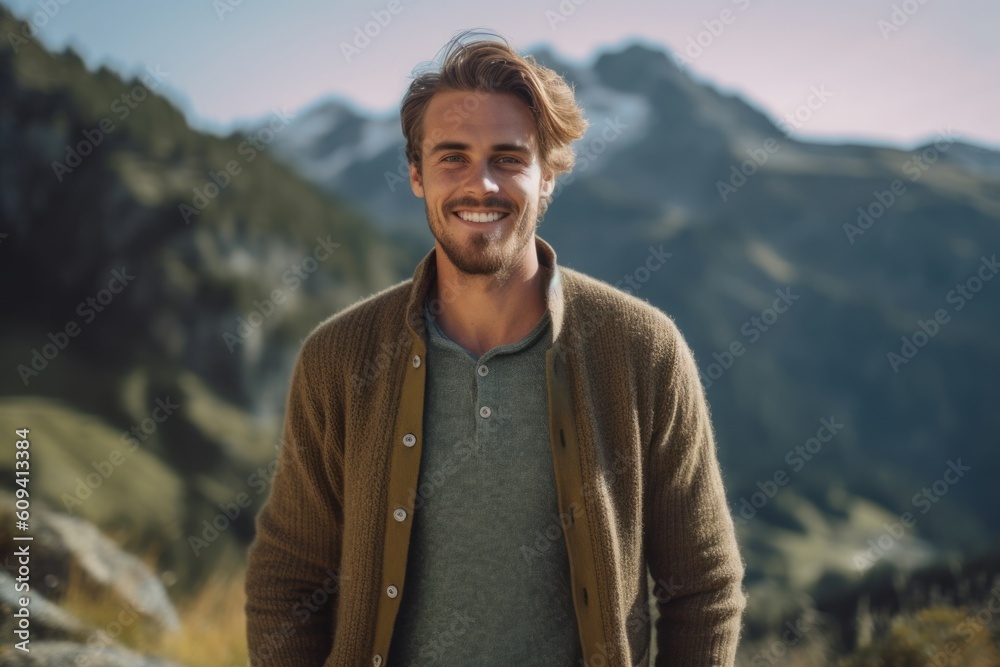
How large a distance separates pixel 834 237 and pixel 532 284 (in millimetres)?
14850

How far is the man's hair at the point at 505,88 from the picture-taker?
6.97 feet

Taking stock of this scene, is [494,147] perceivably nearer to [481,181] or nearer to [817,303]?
[481,181]

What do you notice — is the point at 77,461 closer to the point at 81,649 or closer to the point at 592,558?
the point at 81,649

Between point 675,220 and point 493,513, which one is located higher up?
point 675,220

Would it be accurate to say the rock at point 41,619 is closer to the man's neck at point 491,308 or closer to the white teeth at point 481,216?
the man's neck at point 491,308

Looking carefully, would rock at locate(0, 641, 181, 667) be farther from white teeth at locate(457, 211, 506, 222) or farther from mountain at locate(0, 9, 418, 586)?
mountain at locate(0, 9, 418, 586)

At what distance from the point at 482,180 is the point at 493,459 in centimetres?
66

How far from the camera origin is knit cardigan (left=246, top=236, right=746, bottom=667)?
6.58ft

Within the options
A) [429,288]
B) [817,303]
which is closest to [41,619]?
[429,288]

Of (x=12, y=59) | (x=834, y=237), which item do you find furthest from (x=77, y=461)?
(x=834, y=237)

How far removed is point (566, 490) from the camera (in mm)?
1984

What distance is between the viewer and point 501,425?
80.6 inches

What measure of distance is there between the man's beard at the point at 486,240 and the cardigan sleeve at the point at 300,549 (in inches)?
18.7

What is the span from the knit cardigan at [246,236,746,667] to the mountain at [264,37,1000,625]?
9.68m
